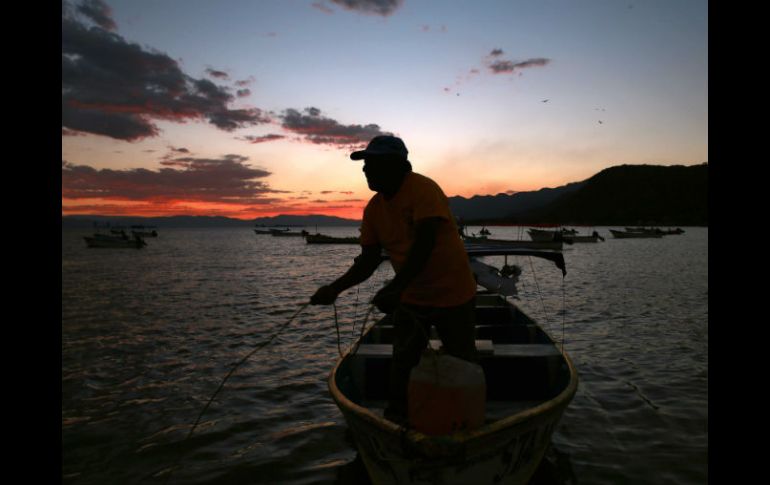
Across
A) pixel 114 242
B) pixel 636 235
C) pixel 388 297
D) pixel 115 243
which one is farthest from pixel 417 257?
pixel 636 235

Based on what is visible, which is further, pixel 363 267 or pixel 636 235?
pixel 636 235

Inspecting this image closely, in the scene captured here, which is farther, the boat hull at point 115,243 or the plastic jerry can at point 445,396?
the boat hull at point 115,243

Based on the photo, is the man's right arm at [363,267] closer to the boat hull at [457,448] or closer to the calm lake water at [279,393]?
the boat hull at [457,448]

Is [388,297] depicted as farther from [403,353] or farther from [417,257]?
[403,353]

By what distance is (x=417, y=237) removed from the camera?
332 centimetres

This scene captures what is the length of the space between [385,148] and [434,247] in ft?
2.89

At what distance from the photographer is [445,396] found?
3.07 metres

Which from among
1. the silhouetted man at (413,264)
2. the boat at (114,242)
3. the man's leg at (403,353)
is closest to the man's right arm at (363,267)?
the silhouetted man at (413,264)

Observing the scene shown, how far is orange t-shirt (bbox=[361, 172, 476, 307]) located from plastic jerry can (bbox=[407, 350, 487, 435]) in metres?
0.62

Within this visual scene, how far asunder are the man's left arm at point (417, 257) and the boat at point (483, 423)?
0.49 metres

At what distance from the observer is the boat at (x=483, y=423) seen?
3193 millimetres

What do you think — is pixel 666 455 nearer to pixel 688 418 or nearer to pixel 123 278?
pixel 688 418
